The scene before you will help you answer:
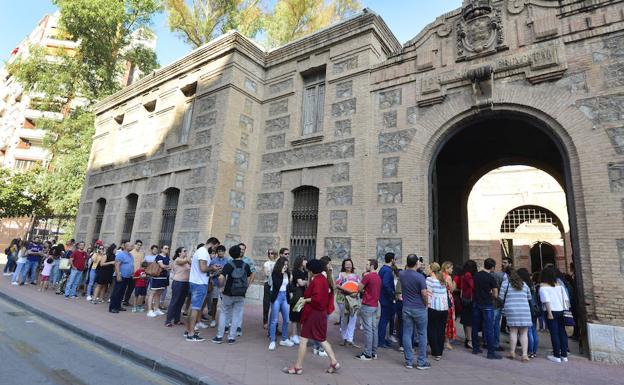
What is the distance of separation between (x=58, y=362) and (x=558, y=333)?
27.2ft

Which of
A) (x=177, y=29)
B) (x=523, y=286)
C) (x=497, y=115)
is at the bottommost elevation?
(x=523, y=286)

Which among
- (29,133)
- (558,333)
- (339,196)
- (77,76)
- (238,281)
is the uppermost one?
(29,133)

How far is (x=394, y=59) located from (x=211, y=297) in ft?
27.1

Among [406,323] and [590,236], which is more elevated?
[590,236]

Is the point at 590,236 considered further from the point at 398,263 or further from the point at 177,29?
the point at 177,29

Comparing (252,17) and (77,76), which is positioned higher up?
(252,17)

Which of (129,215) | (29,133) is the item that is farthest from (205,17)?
(29,133)

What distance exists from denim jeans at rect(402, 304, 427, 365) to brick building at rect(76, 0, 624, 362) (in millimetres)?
3179

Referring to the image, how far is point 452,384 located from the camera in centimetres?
471

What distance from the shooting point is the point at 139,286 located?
29.3 ft

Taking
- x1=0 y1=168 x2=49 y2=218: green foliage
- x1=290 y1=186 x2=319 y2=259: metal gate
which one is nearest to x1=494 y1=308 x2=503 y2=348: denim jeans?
x1=290 y1=186 x2=319 y2=259: metal gate

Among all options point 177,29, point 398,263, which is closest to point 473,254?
point 398,263

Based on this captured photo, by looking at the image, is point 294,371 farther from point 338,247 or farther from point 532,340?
point 338,247

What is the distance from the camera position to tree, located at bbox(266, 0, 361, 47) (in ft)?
62.3
